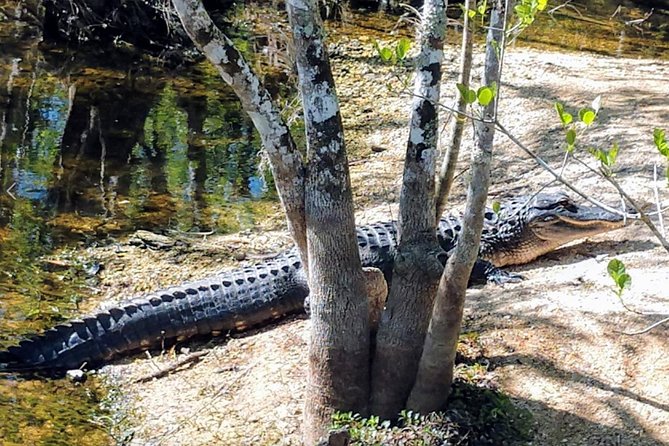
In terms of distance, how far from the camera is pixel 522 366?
173 inches

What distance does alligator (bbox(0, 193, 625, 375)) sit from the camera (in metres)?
5.23

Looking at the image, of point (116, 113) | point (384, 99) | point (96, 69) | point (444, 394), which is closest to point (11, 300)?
point (444, 394)

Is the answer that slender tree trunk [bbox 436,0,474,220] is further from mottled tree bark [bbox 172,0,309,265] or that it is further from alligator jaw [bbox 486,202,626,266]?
alligator jaw [bbox 486,202,626,266]

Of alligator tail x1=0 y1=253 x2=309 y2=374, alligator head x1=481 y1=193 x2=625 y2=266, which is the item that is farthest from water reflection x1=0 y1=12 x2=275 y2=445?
alligator head x1=481 y1=193 x2=625 y2=266

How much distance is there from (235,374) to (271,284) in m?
0.92

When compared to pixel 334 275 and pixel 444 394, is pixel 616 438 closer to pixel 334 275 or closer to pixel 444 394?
pixel 444 394

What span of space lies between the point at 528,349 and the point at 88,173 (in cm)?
520

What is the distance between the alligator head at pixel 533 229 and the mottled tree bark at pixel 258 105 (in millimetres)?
2659

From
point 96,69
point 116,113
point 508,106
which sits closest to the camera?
point 508,106

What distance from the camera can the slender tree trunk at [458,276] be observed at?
3459 mm


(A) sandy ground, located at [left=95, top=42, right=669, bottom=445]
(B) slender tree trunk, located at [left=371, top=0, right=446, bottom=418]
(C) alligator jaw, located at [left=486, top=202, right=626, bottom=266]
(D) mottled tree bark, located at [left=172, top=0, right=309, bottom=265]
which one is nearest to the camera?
(D) mottled tree bark, located at [left=172, top=0, right=309, bottom=265]

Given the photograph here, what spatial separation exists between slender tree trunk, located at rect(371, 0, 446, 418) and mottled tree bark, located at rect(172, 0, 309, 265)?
480mm

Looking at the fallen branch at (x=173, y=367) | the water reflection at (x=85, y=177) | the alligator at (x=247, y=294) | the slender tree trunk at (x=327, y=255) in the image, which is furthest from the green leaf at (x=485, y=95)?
the fallen branch at (x=173, y=367)

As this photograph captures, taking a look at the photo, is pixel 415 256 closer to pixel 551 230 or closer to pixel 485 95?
pixel 485 95
